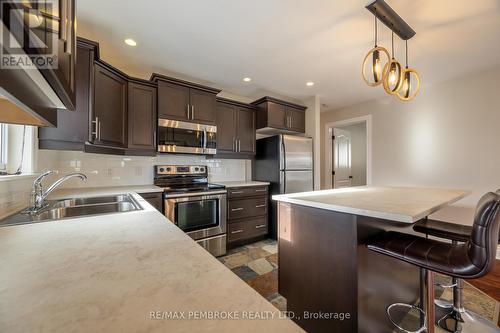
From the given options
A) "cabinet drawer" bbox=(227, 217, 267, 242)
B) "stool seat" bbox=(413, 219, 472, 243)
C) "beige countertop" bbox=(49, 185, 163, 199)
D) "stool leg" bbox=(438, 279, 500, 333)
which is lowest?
"stool leg" bbox=(438, 279, 500, 333)

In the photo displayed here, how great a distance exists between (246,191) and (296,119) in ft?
5.45

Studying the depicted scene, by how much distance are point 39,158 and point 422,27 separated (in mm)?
3786

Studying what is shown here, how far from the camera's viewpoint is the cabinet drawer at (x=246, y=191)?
114 inches

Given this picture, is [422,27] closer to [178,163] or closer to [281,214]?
[281,214]

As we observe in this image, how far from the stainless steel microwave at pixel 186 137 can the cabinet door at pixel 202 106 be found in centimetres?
10

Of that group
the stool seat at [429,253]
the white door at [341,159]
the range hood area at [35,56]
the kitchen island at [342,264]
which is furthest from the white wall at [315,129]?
the range hood area at [35,56]

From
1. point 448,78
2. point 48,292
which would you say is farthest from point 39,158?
point 448,78

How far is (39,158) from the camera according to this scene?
198 centimetres

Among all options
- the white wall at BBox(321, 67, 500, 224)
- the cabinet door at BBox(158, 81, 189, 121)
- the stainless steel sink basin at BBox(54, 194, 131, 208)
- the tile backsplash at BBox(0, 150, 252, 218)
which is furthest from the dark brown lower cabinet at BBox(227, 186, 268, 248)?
the white wall at BBox(321, 67, 500, 224)

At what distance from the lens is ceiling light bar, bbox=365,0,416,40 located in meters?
1.52

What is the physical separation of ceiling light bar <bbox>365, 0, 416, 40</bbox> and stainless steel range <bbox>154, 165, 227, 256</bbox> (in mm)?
2327

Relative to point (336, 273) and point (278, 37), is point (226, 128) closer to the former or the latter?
point (278, 37)

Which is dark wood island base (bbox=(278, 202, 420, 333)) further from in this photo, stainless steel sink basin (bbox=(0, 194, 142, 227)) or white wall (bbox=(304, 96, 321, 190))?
white wall (bbox=(304, 96, 321, 190))

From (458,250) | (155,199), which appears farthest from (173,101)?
(458,250)
